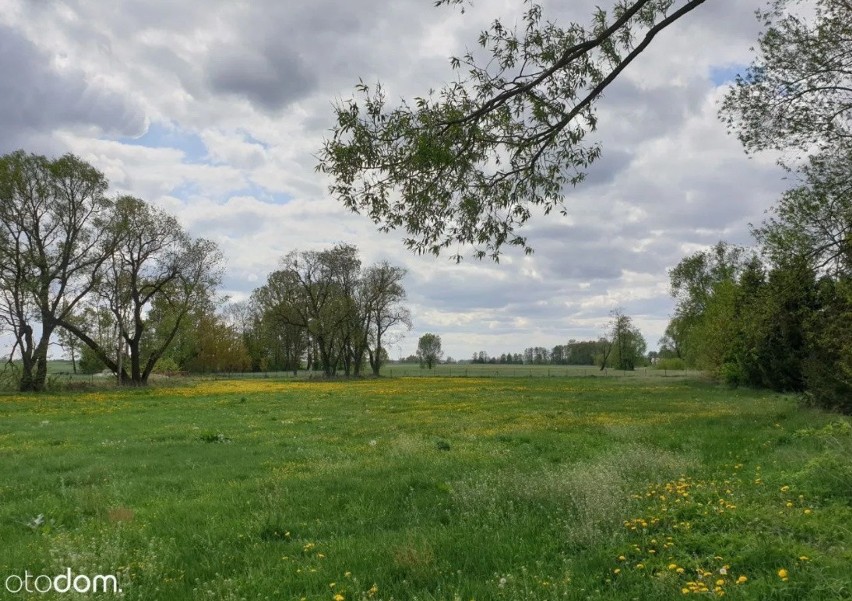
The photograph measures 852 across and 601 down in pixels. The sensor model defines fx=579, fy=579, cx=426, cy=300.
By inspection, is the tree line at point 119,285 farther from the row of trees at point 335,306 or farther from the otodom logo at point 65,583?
the otodom logo at point 65,583

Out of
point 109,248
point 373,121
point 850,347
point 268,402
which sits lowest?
point 268,402

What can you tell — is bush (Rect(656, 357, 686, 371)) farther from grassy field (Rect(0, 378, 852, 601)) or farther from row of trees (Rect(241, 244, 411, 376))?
grassy field (Rect(0, 378, 852, 601))

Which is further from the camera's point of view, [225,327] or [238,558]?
[225,327]

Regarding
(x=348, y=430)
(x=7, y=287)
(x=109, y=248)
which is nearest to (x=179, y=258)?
(x=109, y=248)

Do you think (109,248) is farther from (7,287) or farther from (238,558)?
(238,558)

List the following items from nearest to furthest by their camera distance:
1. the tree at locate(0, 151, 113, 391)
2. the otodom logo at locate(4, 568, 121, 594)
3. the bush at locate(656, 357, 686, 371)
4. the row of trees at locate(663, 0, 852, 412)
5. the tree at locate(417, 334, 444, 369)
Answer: the otodom logo at locate(4, 568, 121, 594)
the row of trees at locate(663, 0, 852, 412)
the tree at locate(0, 151, 113, 391)
the bush at locate(656, 357, 686, 371)
the tree at locate(417, 334, 444, 369)

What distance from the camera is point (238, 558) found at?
625 centimetres

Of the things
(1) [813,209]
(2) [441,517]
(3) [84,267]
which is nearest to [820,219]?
(1) [813,209]

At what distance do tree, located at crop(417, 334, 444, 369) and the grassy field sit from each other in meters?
111

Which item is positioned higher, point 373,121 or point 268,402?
point 373,121

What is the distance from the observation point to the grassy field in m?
5.29

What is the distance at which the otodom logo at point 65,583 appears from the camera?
5.20 metres

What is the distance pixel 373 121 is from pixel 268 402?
2765cm

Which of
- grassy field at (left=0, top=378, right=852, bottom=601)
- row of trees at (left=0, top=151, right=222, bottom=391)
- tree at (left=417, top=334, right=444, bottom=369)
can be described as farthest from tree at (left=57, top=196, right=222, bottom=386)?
tree at (left=417, top=334, right=444, bottom=369)
